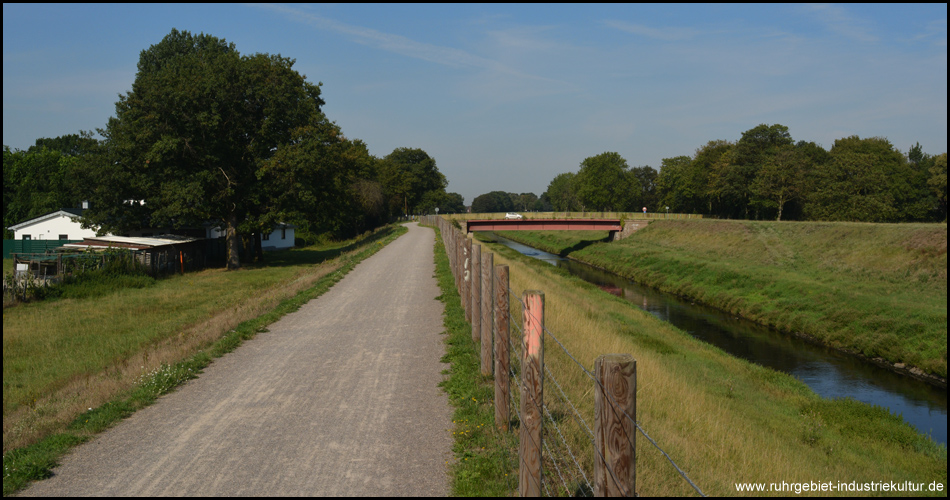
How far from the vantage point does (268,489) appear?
17.2ft

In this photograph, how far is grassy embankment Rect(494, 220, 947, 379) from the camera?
67.7ft

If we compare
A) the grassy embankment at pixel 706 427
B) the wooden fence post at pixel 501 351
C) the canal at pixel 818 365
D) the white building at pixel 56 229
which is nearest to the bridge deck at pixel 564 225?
the white building at pixel 56 229

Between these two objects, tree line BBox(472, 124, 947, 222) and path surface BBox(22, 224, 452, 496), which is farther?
tree line BBox(472, 124, 947, 222)

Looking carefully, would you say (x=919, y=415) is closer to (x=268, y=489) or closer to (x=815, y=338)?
(x=815, y=338)

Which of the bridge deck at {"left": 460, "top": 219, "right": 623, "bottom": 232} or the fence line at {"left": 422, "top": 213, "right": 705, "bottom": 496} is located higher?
the bridge deck at {"left": 460, "top": 219, "right": 623, "bottom": 232}

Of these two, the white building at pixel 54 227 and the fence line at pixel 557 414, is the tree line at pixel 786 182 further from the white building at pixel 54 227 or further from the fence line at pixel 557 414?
the white building at pixel 54 227

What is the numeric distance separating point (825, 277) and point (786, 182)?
40.7 metres

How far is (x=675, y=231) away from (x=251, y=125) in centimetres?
3946

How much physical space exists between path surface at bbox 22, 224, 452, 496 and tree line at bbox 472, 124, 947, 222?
57.7 metres

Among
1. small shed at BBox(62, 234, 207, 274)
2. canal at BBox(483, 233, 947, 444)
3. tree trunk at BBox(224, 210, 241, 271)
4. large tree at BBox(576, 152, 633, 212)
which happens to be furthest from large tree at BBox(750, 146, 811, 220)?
small shed at BBox(62, 234, 207, 274)

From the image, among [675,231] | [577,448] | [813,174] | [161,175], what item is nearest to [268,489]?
[577,448]

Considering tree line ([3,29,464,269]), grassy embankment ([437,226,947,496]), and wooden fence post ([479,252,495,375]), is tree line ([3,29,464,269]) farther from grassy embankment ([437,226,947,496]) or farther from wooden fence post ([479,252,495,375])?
wooden fence post ([479,252,495,375])

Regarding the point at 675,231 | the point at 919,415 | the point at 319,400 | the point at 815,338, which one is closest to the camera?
the point at 319,400

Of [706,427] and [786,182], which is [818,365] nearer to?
[706,427]
